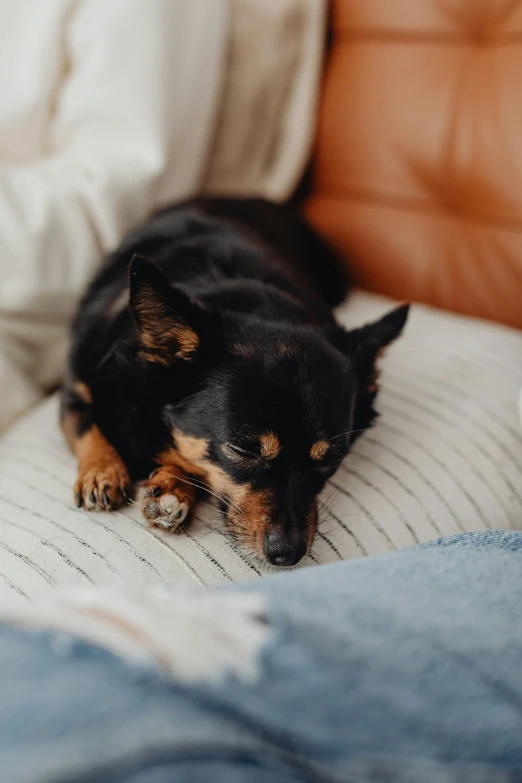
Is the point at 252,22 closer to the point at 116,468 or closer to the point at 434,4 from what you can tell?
the point at 434,4

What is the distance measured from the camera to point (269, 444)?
107 cm

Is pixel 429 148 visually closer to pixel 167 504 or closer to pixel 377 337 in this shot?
pixel 377 337

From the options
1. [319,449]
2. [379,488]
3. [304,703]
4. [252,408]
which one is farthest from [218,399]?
[304,703]

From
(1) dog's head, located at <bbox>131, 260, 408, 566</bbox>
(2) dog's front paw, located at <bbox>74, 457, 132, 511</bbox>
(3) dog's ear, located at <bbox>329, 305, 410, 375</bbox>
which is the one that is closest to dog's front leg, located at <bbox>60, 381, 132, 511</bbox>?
(2) dog's front paw, located at <bbox>74, 457, 132, 511</bbox>

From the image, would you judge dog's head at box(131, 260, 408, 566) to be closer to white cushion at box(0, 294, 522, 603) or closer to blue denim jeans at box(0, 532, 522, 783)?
white cushion at box(0, 294, 522, 603)

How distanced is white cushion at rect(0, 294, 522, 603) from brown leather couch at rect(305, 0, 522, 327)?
0.18m

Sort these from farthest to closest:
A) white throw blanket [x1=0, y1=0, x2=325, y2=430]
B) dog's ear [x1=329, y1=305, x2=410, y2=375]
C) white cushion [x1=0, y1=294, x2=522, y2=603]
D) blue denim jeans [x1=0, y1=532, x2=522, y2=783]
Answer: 1. white throw blanket [x1=0, y1=0, x2=325, y2=430]
2. dog's ear [x1=329, y1=305, x2=410, y2=375]
3. white cushion [x1=0, y1=294, x2=522, y2=603]
4. blue denim jeans [x1=0, y1=532, x2=522, y2=783]

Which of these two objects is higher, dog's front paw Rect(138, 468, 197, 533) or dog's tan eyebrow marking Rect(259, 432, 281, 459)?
dog's tan eyebrow marking Rect(259, 432, 281, 459)

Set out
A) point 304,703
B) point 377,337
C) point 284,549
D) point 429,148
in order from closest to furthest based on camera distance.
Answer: point 304,703
point 284,549
point 377,337
point 429,148

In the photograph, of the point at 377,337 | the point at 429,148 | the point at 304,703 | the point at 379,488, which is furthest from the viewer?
the point at 429,148

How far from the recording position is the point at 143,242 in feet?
4.91

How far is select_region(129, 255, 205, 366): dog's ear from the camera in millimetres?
1008

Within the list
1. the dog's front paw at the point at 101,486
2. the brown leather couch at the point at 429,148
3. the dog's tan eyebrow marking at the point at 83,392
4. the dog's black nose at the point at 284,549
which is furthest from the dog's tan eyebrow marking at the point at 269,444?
the brown leather couch at the point at 429,148

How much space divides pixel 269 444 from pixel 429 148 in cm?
91
